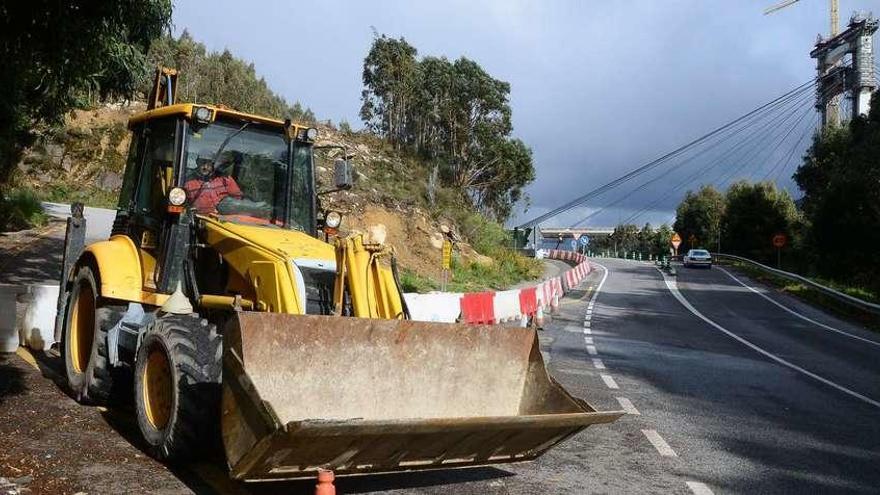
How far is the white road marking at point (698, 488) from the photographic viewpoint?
5688 millimetres

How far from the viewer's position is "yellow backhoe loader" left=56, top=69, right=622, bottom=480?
15.6ft

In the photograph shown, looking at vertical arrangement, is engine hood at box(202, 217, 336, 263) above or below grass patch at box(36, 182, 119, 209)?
below

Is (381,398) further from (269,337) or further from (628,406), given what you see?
(628,406)

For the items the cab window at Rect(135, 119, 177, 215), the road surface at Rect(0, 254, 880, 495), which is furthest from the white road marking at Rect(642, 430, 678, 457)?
the cab window at Rect(135, 119, 177, 215)

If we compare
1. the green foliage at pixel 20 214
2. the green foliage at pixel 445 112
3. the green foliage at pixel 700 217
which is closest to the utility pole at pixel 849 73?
the green foliage at pixel 700 217

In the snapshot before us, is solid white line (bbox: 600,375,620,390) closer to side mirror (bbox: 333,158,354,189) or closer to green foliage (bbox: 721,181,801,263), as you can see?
side mirror (bbox: 333,158,354,189)

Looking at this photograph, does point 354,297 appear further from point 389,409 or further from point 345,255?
point 389,409

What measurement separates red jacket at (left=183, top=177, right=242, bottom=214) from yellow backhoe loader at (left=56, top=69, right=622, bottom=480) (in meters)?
0.01

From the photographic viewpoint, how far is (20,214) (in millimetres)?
25531

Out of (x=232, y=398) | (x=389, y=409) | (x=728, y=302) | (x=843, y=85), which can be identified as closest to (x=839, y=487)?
(x=389, y=409)

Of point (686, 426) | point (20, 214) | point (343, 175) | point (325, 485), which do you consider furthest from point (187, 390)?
point (20, 214)

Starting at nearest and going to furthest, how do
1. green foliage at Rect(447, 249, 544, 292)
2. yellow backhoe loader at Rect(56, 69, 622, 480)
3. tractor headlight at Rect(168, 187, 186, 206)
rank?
yellow backhoe loader at Rect(56, 69, 622, 480)
tractor headlight at Rect(168, 187, 186, 206)
green foliage at Rect(447, 249, 544, 292)

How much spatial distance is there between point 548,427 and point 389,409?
1119mm

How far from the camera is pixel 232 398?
185 inches
